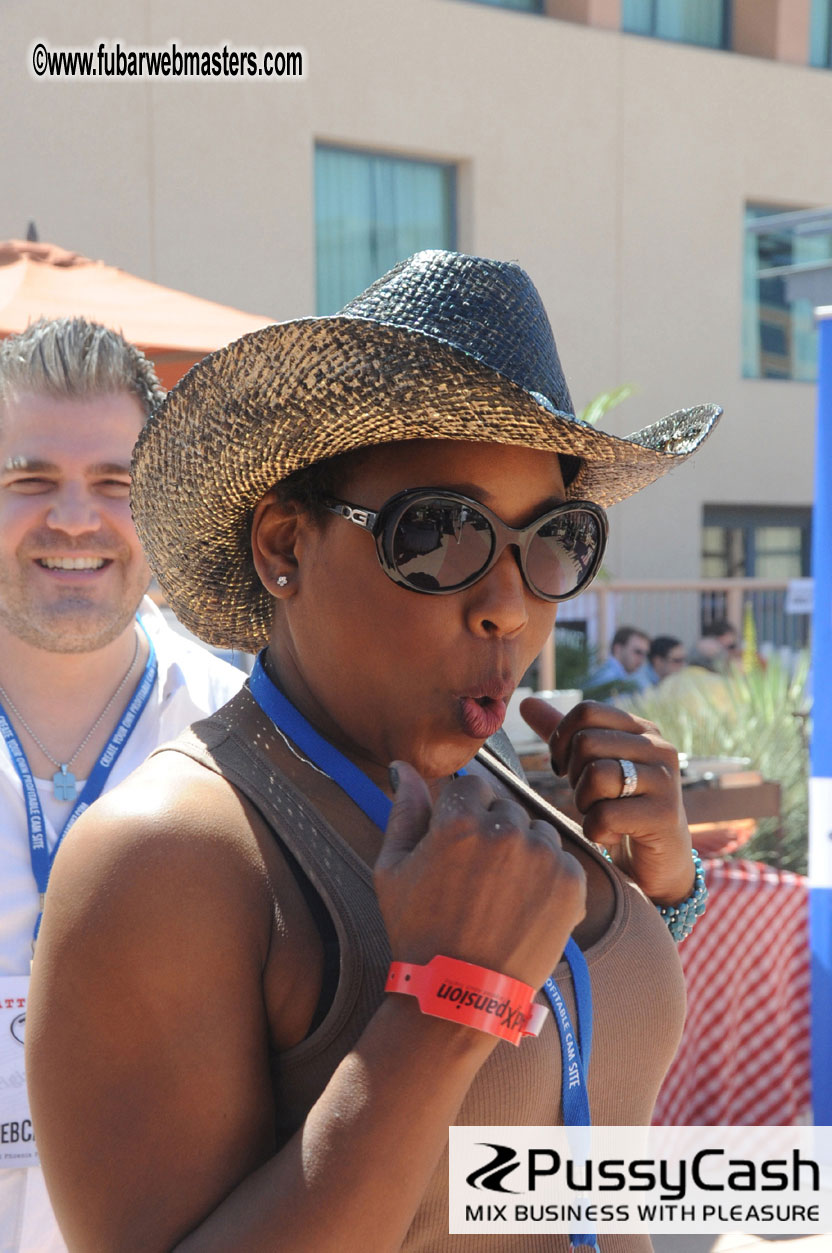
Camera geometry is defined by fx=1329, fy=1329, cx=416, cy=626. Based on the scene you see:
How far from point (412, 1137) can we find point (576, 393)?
13312 millimetres

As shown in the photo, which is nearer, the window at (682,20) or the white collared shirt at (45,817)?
the white collared shirt at (45,817)

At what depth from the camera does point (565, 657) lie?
10242 mm

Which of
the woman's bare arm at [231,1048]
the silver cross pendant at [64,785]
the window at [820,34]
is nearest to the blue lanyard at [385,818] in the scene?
the woman's bare arm at [231,1048]

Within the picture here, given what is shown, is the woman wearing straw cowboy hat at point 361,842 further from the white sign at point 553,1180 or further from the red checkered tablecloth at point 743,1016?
the red checkered tablecloth at point 743,1016

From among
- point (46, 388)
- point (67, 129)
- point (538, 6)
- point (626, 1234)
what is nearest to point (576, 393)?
point (538, 6)

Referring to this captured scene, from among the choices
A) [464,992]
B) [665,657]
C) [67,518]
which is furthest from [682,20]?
[464,992]

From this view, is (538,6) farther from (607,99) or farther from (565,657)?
(565,657)

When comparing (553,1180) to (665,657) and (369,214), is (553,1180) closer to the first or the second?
(665,657)

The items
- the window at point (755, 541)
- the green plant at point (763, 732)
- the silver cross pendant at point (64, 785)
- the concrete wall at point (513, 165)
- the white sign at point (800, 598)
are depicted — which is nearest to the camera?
the silver cross pendant at point (64, 785)

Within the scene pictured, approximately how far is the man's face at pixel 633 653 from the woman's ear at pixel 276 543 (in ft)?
30.4

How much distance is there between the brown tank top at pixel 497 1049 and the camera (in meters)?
1.21

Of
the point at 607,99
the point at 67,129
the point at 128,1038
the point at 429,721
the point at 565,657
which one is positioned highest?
the point at 607,99

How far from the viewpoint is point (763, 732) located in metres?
7.16

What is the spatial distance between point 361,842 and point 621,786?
1.40ft
